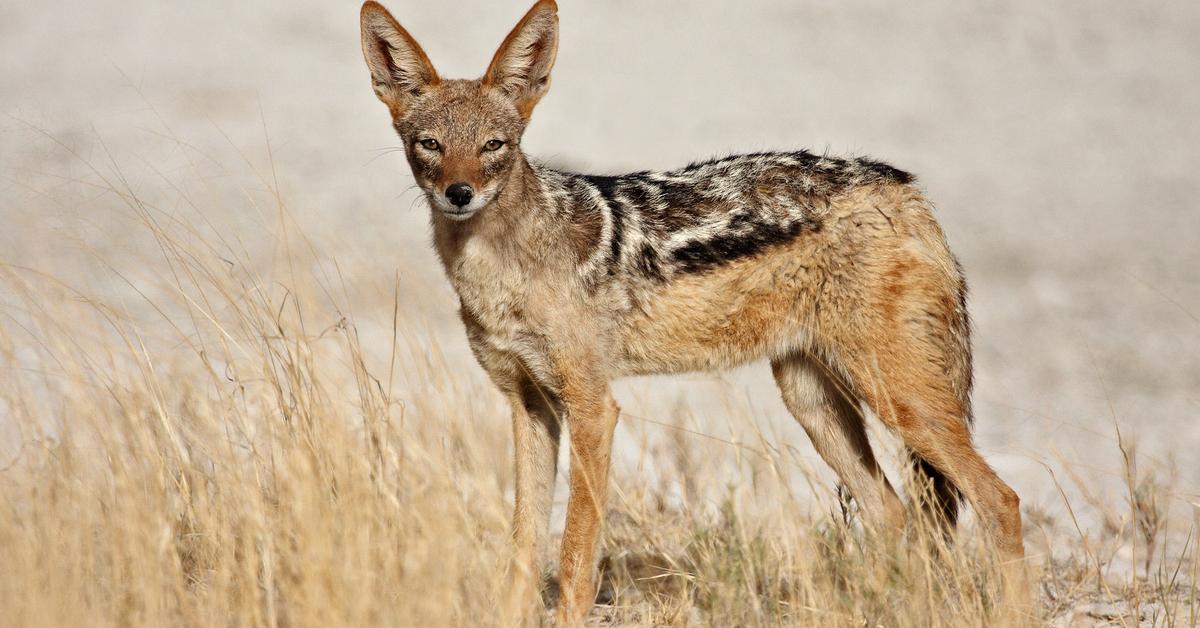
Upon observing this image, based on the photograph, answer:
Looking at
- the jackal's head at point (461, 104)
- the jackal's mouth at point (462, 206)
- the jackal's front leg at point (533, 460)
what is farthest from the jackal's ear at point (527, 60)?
the jackal's front leg at point (533, 460)

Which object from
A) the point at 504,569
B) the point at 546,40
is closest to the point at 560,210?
the point at 546,40

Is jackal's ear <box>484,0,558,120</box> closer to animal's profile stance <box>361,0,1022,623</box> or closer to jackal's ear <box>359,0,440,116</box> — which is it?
animal's profile stance <box>361,0,1022,623</box>

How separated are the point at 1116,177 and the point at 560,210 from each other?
1504cm

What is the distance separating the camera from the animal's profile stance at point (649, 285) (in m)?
5.50

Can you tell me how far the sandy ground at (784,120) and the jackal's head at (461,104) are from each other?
17.4 feet

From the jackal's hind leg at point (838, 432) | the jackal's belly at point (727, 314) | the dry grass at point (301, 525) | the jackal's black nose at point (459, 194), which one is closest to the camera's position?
the dry grass at point (301, 525)

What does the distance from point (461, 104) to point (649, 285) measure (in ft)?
4.04

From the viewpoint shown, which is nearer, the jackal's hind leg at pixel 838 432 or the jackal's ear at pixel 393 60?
the jackal's ear at pixel 393 60

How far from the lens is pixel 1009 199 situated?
1748 centimetres

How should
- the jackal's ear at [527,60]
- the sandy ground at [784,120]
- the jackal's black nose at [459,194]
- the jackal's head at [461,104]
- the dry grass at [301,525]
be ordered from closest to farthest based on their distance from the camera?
the dry grass at [301,525]
the jackal's black nose at [459,194]
the jackal's head at [461,104]
the jackal's ear at [527,60]
the sandy ground at [784,120]

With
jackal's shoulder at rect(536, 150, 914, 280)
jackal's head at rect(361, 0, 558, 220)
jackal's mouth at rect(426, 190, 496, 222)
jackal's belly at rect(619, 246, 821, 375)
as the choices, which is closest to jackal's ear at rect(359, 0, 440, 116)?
jackal's head at rect(361, 0, 558, 220)

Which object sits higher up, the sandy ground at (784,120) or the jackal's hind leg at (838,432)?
the sandy ground at (784,120)

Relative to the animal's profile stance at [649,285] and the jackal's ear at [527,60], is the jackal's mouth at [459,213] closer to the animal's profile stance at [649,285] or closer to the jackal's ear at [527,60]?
the animal's profile stance at [649,285]

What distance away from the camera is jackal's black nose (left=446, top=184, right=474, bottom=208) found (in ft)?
17.1
